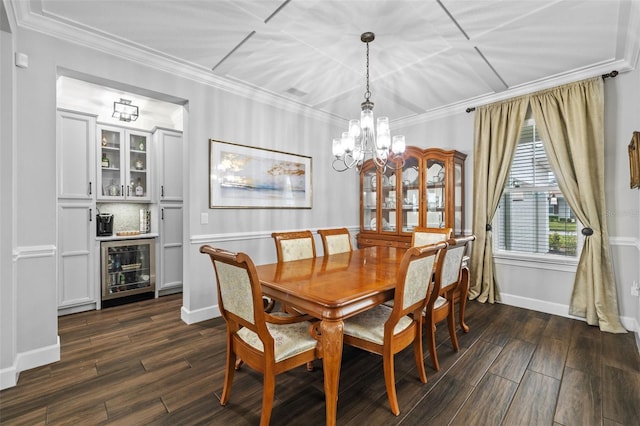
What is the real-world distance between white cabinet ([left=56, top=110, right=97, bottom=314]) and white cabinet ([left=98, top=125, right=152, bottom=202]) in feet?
0.63

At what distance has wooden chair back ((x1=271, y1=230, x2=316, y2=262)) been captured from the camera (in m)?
2.69

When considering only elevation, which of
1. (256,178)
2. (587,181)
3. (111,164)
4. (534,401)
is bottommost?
(534,401)

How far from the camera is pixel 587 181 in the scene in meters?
2.93

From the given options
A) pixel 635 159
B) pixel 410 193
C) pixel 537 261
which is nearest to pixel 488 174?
pixel 410 193

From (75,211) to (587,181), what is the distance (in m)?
5.53

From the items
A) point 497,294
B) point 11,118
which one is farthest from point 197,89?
point 497,294

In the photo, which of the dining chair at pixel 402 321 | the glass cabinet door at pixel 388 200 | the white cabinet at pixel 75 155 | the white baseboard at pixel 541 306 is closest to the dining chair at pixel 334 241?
the dining chair at pixel 402 321

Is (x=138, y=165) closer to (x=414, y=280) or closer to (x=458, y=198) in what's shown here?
(x=414, y=280)

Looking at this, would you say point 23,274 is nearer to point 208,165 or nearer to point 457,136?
point 208,165

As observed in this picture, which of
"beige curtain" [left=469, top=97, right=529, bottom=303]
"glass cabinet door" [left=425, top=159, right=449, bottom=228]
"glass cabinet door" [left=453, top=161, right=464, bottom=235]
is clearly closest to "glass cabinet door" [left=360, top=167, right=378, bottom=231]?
"glass cabinet door" [left=425, top=159, right=449, bottom=228]

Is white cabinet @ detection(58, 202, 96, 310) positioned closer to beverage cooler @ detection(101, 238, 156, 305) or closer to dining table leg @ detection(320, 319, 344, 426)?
beverage cooler @ detection(101, 238, 156, 305)

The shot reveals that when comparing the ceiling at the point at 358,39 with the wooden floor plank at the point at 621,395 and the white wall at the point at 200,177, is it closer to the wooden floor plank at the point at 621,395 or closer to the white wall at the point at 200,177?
the white wall at the point at 200,177

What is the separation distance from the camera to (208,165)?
3.19 m

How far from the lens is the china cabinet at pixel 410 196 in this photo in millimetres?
3820
